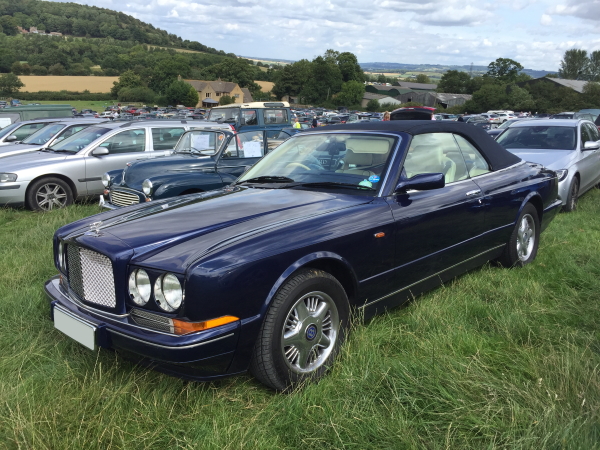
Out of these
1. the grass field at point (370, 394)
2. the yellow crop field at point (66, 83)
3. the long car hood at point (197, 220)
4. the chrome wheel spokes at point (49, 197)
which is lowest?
the chrome wheel spokes at point (49, 197)

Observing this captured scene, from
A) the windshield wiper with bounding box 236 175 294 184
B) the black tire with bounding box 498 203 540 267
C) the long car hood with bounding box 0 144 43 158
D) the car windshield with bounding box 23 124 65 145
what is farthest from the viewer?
the car windshield with bounding box 23 124 65 145

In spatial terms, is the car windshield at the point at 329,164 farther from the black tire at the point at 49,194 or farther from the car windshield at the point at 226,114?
the car windshield at the point at 226,114

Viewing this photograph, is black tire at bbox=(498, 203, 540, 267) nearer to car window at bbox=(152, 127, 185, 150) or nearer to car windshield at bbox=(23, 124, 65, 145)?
car window at bbox=(152, 127, 185, 150)

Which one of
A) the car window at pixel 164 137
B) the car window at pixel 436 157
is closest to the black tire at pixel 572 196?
the car window at pixel 436 157

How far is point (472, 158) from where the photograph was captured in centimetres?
441

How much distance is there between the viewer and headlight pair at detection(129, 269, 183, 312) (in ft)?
7.92

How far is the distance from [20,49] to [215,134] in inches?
4937

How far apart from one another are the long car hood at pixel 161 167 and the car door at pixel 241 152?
0.23 metres

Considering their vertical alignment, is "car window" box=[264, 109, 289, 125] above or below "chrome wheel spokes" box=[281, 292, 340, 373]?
above

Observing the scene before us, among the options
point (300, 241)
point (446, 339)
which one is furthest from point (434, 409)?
point (300, 241)

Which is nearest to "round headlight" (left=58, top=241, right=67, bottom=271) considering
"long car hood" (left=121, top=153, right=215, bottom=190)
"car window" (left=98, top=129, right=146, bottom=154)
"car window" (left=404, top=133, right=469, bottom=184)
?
"car window" (left=404, top=133, right=469, bottom=184)

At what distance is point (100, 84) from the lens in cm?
10406

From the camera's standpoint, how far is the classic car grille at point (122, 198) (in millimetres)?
6617

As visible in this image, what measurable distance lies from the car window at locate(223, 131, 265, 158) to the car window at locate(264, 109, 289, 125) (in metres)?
8.04
